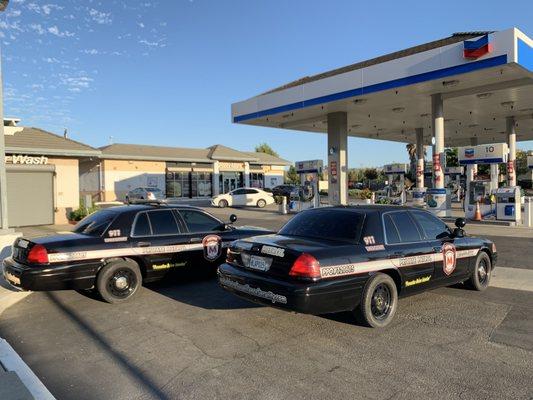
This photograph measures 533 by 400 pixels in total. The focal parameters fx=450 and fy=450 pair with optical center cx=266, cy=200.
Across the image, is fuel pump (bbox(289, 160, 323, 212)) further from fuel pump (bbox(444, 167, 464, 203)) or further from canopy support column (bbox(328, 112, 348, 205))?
fuel pump (bbox(444, 167, 464, 203))

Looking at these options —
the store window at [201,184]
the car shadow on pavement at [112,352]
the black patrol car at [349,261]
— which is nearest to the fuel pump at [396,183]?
the store window at [201,184]

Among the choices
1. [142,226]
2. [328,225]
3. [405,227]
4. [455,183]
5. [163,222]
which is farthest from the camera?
[455,183]

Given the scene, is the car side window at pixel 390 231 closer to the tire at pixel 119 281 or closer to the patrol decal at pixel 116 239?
the tire at pixel 119 281

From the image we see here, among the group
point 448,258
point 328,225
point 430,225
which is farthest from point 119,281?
point 448,258

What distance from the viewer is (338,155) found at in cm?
2447

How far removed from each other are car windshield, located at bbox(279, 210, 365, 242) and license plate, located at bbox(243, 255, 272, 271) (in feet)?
2.63

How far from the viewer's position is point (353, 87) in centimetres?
1953

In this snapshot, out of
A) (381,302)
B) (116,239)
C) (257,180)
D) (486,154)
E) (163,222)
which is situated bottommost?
(381,302)

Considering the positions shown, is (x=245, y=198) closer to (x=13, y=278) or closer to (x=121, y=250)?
(x=121, y=250)

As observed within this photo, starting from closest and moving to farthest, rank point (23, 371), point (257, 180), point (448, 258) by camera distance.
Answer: point (23, 371) → point (448, 258) → point (257, 180)

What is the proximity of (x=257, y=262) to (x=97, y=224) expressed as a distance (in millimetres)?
3134

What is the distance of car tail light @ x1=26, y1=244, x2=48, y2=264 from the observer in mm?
6273

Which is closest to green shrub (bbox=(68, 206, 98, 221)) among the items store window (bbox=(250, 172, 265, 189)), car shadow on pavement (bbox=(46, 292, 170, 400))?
car shadow on pavement (bbox=(46, 292, 170, 400))

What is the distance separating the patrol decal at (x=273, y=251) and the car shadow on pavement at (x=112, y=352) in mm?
1899
